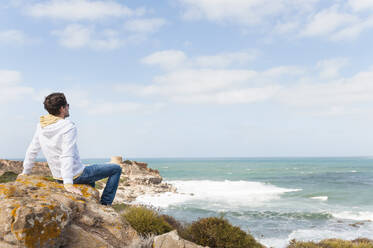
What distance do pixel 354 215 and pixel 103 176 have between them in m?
23.7

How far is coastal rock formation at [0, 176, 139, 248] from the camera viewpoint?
12.0 feet

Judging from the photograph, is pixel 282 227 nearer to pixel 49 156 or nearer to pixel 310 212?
pixel 310 212

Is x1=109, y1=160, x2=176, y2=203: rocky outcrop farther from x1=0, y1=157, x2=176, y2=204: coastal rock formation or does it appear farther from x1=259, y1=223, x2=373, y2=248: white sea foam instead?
x1=259, y1=223, x2=373, y2=248: white sea foam

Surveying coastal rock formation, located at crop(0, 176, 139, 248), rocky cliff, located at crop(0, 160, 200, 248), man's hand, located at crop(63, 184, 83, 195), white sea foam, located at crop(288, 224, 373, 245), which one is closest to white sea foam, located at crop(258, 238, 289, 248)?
white sea foam, located at crop(288, 224, 373, 245)

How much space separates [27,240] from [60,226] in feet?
1.56

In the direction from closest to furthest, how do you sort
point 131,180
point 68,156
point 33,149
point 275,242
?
point 68,156 < point 33,149 < point 275,242 < point 131,180

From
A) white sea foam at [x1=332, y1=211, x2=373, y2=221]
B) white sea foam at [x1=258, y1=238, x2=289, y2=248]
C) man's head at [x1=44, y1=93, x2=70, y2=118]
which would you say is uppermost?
man's head at [x1=44, y1=93, x2=70, y2=118]

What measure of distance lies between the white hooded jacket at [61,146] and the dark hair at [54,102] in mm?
214

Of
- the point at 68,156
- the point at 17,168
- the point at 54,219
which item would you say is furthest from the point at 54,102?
the point at 17,168

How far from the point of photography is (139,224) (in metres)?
6.24

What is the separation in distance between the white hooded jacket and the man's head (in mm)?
161

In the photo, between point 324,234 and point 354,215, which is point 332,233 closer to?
point 324,234

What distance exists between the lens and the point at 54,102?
4.51 metres

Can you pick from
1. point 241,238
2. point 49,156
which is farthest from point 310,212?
point 49,156
